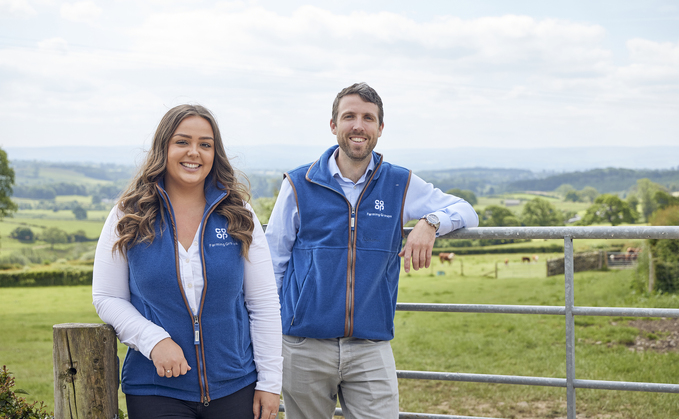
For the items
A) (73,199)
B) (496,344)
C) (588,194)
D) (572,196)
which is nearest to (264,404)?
(496,344)

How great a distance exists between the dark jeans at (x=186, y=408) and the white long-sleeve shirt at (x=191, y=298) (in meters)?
0.10

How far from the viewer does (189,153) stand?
6.45 ft

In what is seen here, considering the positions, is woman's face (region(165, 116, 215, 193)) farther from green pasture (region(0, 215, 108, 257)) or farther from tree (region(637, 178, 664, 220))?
green pasture (region(0, 215, 108, 257))

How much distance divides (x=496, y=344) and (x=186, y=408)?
16.2 m

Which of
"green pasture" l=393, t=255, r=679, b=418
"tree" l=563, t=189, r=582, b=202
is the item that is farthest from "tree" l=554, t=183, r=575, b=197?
"green pasture" l=393, t=255, r=679, b=418

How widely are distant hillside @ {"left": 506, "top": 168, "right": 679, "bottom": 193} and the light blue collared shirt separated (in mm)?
71277

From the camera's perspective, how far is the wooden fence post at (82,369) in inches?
72.6

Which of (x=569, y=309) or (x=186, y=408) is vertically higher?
(x=569, y=309)

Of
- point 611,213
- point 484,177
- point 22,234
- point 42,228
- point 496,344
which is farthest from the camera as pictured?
point 484,177

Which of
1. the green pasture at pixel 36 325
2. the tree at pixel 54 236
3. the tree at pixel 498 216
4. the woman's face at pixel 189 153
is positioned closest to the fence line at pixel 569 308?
the woman's face at pixel 189 153

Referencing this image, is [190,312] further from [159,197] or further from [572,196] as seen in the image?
[572,196]

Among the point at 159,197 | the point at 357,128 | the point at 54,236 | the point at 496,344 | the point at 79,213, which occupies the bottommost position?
the point at 496,344

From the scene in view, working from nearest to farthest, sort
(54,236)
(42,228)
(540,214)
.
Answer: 1. (540,214)
2. (54,236)
3. (42,228)

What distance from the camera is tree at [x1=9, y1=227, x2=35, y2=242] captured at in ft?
209
